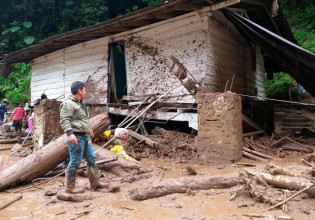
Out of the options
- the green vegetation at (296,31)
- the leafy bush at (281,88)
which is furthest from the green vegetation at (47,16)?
the green vegetation at (296,31)

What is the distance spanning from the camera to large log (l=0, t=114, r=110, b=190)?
14.6 ft

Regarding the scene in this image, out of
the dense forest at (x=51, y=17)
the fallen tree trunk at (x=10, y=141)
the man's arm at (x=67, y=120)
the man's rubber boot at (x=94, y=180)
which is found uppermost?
the dense forest at (x=51, y=17)

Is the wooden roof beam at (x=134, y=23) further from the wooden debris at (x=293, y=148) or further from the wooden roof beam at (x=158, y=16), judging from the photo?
the wooden debris at (x=293, y=148)

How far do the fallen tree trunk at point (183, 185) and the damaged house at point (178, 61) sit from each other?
1.40 m

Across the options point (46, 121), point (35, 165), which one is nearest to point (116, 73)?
point (46, 121)

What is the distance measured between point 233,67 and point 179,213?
697 cm

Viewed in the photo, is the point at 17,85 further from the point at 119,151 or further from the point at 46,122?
the point at 119,151

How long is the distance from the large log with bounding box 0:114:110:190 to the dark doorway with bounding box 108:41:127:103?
4527 millimetres

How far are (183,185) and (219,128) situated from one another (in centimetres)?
198

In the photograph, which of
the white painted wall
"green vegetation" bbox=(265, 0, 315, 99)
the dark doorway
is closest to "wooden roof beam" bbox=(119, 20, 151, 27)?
the white painted wall

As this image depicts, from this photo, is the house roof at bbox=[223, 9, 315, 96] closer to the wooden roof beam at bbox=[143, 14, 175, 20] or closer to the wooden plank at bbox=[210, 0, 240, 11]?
the wooden plank at bbox=[210, 0, 240, 11]

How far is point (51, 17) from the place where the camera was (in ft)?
70.9

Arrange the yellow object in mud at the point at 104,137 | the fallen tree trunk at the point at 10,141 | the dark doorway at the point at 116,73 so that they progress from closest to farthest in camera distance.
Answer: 1. the yellow object in mud at the point at 104,137
2. the fallen tree trunk at the point at 10,141
3. the dark doorway at the point at 116,73

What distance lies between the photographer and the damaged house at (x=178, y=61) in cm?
550
